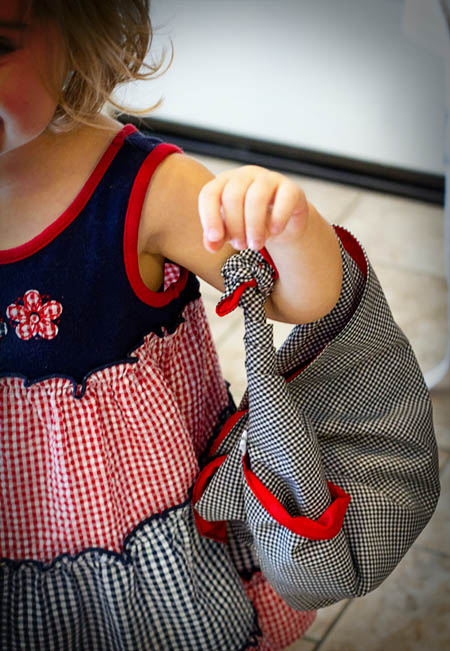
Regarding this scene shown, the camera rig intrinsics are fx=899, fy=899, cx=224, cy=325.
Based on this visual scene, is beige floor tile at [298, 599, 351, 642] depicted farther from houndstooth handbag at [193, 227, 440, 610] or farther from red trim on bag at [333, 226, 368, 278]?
red trim on bag at [333, 226, 368, 278]

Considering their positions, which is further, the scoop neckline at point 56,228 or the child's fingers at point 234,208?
the scoop neckline at point 56,228

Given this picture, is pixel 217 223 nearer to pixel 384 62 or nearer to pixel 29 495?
pixel 29 495

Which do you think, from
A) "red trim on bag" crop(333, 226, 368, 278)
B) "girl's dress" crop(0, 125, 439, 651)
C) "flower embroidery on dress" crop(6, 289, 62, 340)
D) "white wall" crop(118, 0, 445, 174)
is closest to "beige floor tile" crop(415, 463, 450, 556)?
"girl's dress" crop(0, 125, 439, 651)

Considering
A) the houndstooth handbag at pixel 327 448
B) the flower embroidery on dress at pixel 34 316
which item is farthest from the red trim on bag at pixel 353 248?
the flower embroidery on dress at pixel 34 316

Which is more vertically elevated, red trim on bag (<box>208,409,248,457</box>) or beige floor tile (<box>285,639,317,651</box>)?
red trim on bag (<box>208,409,248,457</box>)

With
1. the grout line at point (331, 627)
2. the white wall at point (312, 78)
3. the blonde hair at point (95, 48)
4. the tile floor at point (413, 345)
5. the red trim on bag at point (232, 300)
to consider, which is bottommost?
the tile floor at point (413, 345)

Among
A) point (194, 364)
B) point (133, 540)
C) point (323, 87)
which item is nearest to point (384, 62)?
point (323, 87)

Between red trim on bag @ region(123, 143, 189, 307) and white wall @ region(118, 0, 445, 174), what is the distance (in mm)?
969

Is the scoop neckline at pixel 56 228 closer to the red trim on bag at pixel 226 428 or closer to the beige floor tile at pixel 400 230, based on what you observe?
the red trim on bag at pixel 226 428

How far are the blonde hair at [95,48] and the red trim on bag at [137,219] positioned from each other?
4 cm

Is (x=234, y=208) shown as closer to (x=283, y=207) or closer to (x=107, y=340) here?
(x=283, y=207)

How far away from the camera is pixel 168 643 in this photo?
33.0 inches

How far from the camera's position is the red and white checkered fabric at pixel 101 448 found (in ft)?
2.51

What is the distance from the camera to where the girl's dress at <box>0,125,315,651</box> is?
734 mm
